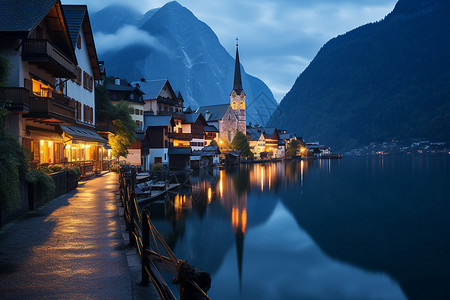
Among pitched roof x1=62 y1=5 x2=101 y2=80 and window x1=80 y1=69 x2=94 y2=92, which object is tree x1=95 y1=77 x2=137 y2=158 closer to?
window x1=80 y1=69 x2=94 y2=92

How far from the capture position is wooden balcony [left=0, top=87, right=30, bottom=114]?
64.9ft

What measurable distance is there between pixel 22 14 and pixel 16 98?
19.4ft

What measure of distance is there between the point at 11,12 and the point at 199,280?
2473 cm

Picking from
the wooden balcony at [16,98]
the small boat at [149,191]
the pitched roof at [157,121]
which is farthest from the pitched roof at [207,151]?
the wooden balcony at [16,98]

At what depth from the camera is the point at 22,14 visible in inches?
858

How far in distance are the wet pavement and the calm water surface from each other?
293 inches

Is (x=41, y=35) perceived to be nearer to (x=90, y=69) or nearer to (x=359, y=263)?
(x=90, y=69)

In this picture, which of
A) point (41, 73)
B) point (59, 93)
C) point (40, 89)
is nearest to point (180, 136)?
point (59, 93)

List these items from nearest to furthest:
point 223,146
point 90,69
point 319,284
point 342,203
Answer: point 319,284
point 90,69
point 342,203
point 223,146

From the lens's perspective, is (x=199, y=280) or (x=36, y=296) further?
(x=36, y=296)

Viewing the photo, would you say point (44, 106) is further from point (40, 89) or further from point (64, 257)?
point (64, 257)

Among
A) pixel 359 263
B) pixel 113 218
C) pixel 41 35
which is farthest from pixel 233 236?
pixel 41 35

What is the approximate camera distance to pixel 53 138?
27547mm

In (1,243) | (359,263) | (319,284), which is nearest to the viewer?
(1,243)
